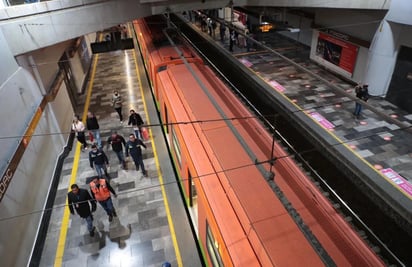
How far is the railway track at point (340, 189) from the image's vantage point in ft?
18.9

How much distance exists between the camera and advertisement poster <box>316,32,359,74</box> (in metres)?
13.2

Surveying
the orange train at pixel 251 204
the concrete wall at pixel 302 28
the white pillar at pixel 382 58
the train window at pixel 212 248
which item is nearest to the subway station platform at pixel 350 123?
the white pillar at pixel 382 58

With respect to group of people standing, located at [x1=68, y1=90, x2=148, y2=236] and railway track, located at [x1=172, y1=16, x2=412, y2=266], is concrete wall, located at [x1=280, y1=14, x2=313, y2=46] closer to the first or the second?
railway track, located at [x1=172, y1=16, x2=412, y2=266]

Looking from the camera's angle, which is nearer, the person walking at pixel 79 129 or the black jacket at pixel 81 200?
the black jacket at pixel 81 200

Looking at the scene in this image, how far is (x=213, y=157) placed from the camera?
15.3 ft

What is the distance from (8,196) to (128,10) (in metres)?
8.33

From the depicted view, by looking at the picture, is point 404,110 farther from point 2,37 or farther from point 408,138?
point 2,37

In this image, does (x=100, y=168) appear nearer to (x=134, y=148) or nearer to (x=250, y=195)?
(x=134, y=148)

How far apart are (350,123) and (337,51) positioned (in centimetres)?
566

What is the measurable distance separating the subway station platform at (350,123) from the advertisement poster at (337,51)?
67 cm

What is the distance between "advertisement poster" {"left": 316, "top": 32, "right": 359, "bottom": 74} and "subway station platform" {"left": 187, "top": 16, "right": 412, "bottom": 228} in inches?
26.4

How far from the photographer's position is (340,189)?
26.1 ft

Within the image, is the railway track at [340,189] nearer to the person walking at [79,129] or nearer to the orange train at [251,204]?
the orange train at [251,204]

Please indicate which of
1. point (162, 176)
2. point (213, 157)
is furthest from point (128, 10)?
point (213, 157)
